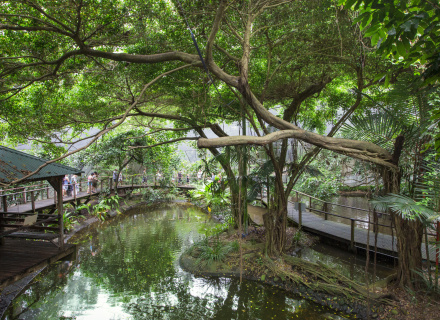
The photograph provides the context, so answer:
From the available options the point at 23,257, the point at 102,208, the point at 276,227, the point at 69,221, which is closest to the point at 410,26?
the point at 276,227

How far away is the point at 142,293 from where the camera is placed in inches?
217

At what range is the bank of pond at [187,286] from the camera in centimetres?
484

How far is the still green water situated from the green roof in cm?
239

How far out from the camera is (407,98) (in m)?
3.97

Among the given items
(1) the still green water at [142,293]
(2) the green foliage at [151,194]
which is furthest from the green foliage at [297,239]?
(2) the green foliage at [151,194]

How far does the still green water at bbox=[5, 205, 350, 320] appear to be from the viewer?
4832 millimetres

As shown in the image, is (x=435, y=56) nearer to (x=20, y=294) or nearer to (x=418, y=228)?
(x=418, y=228)

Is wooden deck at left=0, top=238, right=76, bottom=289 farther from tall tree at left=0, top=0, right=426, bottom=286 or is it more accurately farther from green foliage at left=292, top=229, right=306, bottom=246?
green foliage at left=292, top=229, right=306, bottom=246

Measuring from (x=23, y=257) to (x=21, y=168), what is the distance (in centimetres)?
174

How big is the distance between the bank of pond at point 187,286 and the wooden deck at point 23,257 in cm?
81

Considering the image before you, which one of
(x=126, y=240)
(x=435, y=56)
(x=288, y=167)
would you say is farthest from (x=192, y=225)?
(x=435, y=56)

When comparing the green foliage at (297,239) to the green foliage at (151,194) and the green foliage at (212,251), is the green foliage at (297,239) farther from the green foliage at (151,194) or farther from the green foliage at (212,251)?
the green foliage at (151,194)

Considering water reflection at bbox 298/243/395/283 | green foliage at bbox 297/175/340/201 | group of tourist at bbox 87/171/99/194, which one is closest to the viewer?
water reflection at bbox 298/243/395/283

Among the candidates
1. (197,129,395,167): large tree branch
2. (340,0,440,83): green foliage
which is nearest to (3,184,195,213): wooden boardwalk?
(197,129,395,167): large tree branch
